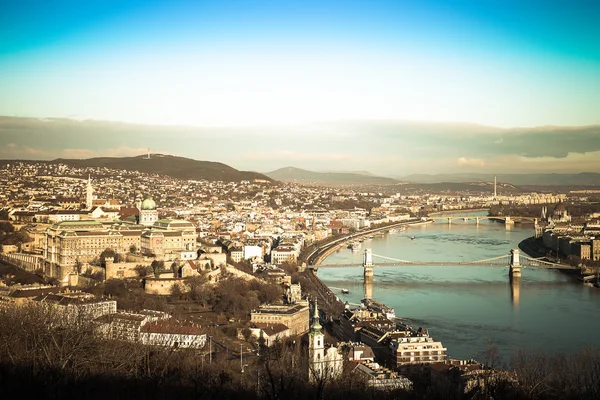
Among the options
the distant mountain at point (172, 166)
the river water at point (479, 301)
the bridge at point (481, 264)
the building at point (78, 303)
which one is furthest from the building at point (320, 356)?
the distant mountain at point (172, 166)

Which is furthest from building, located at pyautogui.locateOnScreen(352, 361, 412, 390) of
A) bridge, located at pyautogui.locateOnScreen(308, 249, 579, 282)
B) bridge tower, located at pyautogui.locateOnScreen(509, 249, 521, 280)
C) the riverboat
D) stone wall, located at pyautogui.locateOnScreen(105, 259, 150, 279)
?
bridge tower, located at pyautogui.locateOnScreen(509, 249, 521, 280)

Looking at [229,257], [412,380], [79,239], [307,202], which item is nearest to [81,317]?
[412,380]

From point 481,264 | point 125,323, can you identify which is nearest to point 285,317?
point 125,323

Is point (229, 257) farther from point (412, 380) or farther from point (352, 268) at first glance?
point (412, 380)

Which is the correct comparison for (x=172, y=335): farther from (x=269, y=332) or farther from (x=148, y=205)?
(x=148, y=205)

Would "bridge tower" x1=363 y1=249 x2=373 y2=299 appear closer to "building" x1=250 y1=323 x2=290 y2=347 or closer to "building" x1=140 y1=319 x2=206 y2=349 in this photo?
"building" x1=250 y1=323 x2=290 y2=347

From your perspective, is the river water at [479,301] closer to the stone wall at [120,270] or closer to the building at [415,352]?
the building at [415,352]

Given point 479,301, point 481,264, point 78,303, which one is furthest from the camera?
point 481,264
